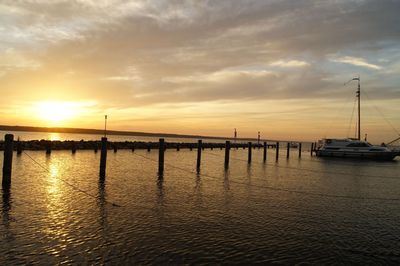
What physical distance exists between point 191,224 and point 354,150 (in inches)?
1803

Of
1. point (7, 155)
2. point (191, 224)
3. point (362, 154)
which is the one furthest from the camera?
point (362, 154)

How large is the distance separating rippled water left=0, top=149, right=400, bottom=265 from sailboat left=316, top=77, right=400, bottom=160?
34.9 meters

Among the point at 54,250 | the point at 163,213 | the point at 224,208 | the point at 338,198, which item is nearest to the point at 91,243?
the point at 54,250

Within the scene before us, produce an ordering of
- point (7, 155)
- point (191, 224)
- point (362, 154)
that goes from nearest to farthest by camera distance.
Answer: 1. point (191, 224)
2. point (7, 155)
3. point (362, 154)

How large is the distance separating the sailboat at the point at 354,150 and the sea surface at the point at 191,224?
3439 centimetres

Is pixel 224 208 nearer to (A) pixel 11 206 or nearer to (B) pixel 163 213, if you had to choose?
(B) pixel 163 213

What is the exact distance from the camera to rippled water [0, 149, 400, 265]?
24.6 ft

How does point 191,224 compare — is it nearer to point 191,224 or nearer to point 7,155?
point 191,224

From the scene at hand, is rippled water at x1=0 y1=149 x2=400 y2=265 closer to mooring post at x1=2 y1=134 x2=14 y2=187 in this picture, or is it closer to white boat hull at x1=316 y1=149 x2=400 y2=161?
mooring post at x1=2 y1=134 x2=14 y2=187

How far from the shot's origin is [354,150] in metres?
49.9

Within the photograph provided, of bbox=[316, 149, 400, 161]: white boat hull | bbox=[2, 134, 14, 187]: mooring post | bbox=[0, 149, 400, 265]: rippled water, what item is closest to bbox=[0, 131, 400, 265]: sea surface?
bbox=[0, 149, 400, 265]: rippled water

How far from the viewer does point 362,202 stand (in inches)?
561

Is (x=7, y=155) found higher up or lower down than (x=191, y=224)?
higher up

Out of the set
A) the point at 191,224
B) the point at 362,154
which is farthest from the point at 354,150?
the point at 191,224
